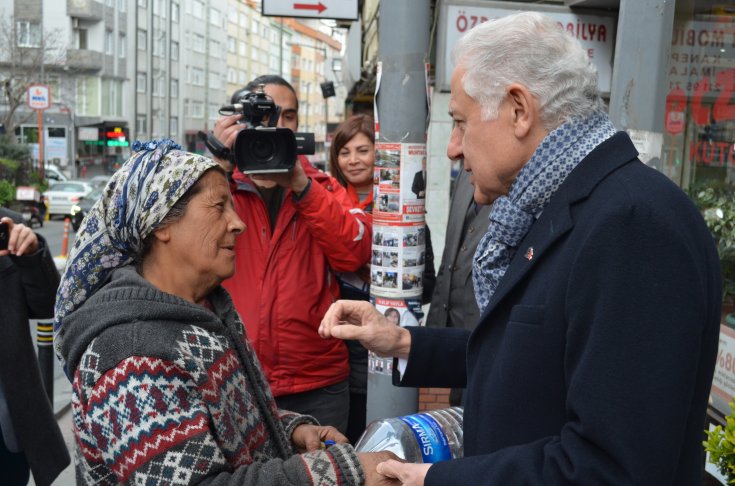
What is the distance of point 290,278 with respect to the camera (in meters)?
3.26

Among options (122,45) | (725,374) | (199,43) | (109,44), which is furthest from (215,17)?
(725,374)

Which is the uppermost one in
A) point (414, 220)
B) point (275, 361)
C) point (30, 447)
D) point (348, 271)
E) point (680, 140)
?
point (680, 140)

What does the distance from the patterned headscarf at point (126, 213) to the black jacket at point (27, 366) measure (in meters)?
1.52

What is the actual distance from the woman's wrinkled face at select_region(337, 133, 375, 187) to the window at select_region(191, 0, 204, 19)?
62.0m

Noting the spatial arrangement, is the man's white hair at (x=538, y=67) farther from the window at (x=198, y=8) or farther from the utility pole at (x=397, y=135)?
the window at (x=198, y=8)

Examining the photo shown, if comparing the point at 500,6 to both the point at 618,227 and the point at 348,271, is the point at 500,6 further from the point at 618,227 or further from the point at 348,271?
the point at 618,227

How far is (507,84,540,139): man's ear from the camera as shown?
1.64 metres

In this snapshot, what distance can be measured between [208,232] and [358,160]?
6.69 ft

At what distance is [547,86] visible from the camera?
5.33 feet

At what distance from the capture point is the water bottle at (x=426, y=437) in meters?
2.05

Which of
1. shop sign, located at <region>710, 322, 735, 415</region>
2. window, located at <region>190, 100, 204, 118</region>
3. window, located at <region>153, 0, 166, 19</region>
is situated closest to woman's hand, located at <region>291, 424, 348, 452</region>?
shop sign, located at <region>710, 322, 735, 415</region>

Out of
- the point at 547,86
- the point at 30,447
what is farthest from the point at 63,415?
the point at 547,86

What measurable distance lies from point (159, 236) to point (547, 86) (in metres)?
1.15

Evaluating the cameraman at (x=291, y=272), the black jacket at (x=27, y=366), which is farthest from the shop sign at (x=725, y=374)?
the black jacket at (x=27, y=366)
